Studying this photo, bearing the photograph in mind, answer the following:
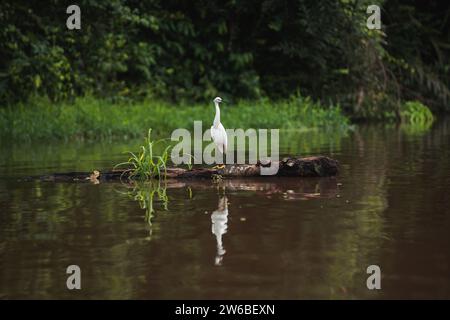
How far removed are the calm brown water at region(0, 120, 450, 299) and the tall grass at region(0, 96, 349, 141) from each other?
7.00m

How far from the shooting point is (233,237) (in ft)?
23.7

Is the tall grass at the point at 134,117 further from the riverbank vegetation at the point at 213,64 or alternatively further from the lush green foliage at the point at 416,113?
the lush green foliage at the point at 416,113

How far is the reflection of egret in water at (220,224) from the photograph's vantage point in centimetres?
661

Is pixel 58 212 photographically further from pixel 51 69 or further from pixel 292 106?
pixel 292 106

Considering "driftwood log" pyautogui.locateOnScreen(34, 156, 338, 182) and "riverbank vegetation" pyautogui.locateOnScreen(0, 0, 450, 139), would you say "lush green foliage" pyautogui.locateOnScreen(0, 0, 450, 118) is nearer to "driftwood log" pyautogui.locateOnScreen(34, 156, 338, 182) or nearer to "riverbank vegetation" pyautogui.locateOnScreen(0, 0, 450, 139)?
"riverbank vegetation" pyautogui.locateOnScreen(0, 0, 450, 139)

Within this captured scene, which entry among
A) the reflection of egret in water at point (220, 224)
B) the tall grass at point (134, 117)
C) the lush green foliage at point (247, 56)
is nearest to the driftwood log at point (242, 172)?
the reflection of egret in water at point (220, 224)

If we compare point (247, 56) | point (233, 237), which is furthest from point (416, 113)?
point (233, 237)

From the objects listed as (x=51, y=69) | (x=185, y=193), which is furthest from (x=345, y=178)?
(x=51, y=69)

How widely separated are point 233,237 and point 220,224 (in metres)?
0.66

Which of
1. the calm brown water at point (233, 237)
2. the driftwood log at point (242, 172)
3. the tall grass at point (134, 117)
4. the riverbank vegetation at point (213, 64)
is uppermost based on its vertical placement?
the riverbank vegetation at point (213, 64)

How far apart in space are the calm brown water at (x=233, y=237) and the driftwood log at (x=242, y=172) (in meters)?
0.18

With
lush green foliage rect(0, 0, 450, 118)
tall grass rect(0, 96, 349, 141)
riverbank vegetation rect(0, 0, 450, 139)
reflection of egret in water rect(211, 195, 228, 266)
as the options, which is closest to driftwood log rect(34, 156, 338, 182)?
reflection of egret in water rect(211, 195, 228, 266)

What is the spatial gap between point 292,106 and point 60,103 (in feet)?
26.2

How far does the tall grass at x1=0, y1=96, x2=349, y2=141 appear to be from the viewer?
1934cm
